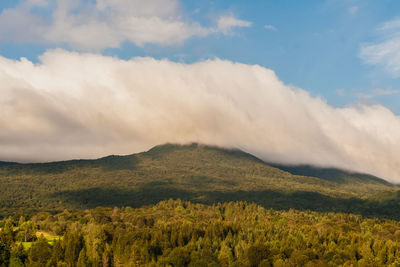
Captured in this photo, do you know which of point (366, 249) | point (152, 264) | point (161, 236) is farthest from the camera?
point (161, 236)

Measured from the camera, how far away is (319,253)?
15650 centimetres

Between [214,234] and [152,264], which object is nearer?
[152,264]

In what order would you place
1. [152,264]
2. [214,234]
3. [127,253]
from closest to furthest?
[152,264] → [127,253] → [214,234]

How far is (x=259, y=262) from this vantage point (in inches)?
5650

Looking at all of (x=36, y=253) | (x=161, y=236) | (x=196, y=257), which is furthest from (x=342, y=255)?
(x=36, y=253)

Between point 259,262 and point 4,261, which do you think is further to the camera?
point 259,262

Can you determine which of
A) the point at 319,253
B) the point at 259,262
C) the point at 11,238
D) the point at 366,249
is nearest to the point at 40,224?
the point at 11,238

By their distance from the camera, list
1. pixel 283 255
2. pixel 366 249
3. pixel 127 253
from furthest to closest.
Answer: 1. pixel 366 249
2. pixel 283 255
3. pixel 127 253

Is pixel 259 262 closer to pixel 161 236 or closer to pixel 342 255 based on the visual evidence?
pixel 342 255

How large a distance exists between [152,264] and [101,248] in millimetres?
27884

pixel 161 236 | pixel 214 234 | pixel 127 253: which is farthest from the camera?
pixel 214 234

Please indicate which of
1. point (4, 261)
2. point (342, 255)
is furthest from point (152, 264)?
point (342, 255)

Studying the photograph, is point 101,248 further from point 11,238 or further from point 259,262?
point 259,262

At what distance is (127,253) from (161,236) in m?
36.9
